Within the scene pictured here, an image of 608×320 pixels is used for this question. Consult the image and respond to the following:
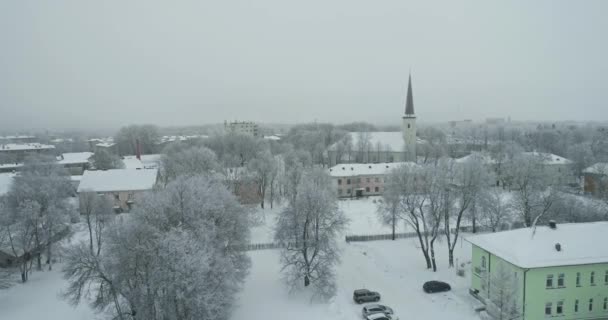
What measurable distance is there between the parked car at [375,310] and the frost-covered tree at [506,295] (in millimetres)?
5258

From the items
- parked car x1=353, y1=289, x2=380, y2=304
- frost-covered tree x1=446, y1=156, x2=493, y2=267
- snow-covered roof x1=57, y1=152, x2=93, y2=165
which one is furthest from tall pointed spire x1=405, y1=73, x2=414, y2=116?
snow-covered roof x1=57, y1=152, x2=93, y2=165

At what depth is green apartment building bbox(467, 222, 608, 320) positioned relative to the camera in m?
18.0

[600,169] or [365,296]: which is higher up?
[600,169]

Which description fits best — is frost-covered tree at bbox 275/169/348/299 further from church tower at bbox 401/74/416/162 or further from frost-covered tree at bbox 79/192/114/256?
church tower at bbox 401/74/416/162

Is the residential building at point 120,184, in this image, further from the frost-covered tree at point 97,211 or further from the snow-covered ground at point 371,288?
the snow-covered ground at point 371,288

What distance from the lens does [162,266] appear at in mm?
15141

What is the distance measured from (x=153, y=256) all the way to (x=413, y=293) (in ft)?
50.5

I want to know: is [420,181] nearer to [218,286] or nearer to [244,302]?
[244,302]

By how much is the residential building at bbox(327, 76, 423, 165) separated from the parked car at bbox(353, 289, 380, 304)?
1934 inches

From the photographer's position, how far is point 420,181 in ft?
89.0

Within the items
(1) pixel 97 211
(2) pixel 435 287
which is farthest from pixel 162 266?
(1) pixel 97 211

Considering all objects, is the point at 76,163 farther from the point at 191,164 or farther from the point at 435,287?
the point at 435,287

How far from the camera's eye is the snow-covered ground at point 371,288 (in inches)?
782

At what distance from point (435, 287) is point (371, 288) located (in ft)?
12.8
